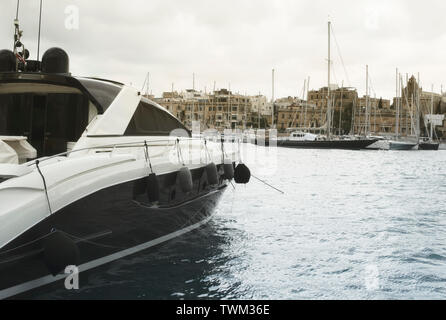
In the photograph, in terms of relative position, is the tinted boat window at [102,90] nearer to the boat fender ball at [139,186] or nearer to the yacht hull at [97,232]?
the boat fender ball at [139,186]

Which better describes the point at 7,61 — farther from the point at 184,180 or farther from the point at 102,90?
the point at 184,180

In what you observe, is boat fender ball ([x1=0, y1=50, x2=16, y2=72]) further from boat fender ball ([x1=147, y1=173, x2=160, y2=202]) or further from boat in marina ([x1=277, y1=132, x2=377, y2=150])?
boat in marina ([x1=277, y1=132, x2=377, y2=150])

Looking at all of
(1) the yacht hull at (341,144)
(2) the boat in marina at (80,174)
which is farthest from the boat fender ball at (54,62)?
(1) the yacht hull at (341,144)

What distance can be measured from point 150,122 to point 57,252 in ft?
11.4

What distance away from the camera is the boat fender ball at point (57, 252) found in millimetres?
4078

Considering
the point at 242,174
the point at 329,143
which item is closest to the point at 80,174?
the point at 242,174

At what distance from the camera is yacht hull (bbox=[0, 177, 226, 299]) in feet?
13.6

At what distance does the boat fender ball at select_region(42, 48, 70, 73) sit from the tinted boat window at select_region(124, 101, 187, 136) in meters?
1.17

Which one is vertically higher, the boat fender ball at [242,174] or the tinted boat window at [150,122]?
the tinted boat window at [150,122]

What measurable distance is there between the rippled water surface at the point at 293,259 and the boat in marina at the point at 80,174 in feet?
1.22

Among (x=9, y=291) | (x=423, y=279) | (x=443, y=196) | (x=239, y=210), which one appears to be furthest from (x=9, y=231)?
(x=443, y=196)

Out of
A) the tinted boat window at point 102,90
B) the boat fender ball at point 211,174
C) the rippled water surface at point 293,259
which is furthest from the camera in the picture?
the boat fender ball at point 211,174
